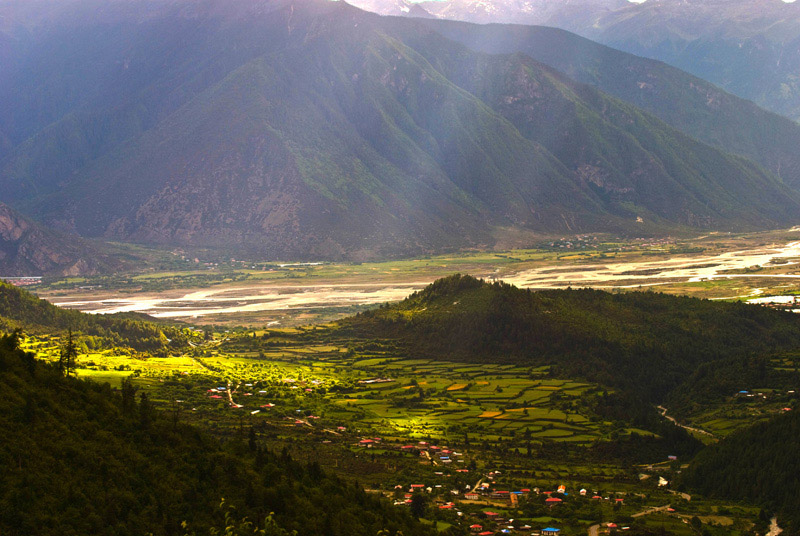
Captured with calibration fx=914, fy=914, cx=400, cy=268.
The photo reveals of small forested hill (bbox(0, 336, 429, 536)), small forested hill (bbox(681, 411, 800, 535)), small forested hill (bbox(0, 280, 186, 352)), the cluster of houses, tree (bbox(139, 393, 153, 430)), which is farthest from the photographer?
small forested hill (bbox(0, 280, 186, 352))

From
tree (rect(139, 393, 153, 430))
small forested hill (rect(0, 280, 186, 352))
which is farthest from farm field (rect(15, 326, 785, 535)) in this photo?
tree (rect(139, 393, 153, 430))

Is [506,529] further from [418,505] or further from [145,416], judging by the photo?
[145,416]

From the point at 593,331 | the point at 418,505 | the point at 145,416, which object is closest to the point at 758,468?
the point at 418,505

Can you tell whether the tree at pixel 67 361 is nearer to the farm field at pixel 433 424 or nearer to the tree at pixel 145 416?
the tree at pixel 145 416

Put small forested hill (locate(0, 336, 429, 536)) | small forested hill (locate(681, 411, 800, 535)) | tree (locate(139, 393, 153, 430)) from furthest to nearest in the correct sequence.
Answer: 1. small forested hill (locate(681, 411, 800, 535))
2. tree (locate(139, 393, 153, 430))
3. small forested hill (locate(0, 336, 429, 536))

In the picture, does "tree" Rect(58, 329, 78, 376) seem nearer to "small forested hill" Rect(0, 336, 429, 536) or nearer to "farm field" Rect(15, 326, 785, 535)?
"small forested hill" Rect(0, 336, 429, 536)

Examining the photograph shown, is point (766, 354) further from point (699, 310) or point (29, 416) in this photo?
point (29, 416)

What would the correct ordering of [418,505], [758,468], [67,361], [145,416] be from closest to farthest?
1. [145,416]
2. [67,361]
3. [418,505]
4. [758,468]
